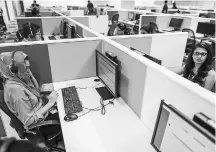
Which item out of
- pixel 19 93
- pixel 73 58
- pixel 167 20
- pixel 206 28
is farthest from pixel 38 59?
pixel 167 20

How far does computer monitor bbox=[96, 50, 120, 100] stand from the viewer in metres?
1.25

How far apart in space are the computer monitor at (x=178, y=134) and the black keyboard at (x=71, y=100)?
2.20 ft

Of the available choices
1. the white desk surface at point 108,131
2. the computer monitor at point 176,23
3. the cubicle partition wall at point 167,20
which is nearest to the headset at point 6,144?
the white desk surface at point 108,131

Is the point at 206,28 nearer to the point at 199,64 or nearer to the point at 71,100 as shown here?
the point at 199,64

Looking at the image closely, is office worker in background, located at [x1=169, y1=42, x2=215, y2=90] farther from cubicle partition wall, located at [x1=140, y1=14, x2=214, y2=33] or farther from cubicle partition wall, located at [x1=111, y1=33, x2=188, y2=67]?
cubicle partition wall, located at [x1=140, y1=14, x2=214, y2=33]

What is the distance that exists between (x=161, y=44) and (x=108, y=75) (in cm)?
89

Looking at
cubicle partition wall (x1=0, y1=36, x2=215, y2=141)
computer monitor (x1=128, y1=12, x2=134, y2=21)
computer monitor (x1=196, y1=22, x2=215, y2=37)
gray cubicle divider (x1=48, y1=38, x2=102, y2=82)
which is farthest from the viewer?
computer monitor (x1=128, y1=12, x2=134, y2=21)

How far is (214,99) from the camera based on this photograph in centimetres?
64

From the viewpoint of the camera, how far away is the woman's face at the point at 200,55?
5.63 ft

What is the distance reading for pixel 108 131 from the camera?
110 cm

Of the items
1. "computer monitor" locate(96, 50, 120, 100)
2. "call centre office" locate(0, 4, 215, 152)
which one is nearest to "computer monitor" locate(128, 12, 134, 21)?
"call centre office" locate(0, 4, 215, 152)

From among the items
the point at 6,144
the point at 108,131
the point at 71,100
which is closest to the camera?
the point at 6,144

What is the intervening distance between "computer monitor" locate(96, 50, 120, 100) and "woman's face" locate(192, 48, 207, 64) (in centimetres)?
96

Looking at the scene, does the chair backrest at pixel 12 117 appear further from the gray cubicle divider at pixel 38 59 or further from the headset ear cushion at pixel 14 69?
the gray cubicle divider at pixel 38 59
